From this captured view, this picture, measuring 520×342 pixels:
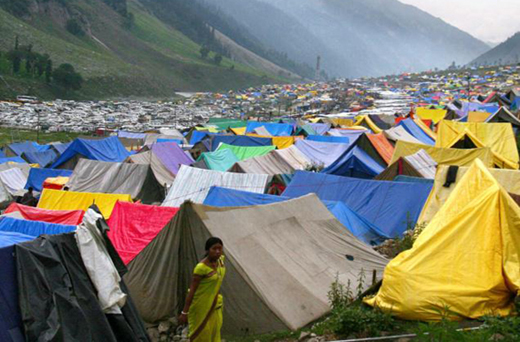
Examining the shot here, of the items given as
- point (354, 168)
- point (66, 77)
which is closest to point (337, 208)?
point (354, 168)

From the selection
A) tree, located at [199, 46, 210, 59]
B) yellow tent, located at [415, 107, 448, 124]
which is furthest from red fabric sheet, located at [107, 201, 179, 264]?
tree, located at [199, 46, 210, 59]

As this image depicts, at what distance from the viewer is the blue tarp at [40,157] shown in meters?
25.6

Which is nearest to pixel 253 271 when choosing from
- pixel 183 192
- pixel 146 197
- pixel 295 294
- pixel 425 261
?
pixel 295 294

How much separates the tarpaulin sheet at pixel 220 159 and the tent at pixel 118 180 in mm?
2090

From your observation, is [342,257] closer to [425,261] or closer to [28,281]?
[425,261]

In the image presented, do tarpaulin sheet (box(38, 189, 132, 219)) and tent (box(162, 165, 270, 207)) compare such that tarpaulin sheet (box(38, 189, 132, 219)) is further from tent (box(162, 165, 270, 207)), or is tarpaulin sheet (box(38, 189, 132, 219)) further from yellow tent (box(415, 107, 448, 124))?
yellow tent (box(415, 107, 448, 124))

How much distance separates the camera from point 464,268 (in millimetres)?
5285

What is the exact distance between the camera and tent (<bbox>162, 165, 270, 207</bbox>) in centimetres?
1450

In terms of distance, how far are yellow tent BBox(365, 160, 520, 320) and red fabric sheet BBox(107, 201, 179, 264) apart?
4482mm

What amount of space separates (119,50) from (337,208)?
4591 inches

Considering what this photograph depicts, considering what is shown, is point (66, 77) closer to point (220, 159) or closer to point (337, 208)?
point (220, 159)

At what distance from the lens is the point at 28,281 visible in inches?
176

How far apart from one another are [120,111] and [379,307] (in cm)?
7130

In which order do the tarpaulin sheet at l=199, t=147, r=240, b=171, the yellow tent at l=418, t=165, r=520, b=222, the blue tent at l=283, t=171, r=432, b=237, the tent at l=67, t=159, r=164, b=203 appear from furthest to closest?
1. the tarpaulin sheet at l=199, t=147, r=240, b=171
2. the tent at l=67, t=159, r=164, b=203
3. the blue tent at l=283, t=171, r=432, b=237
4. the yellow tent at l=418, t=165, r=520, b=222
